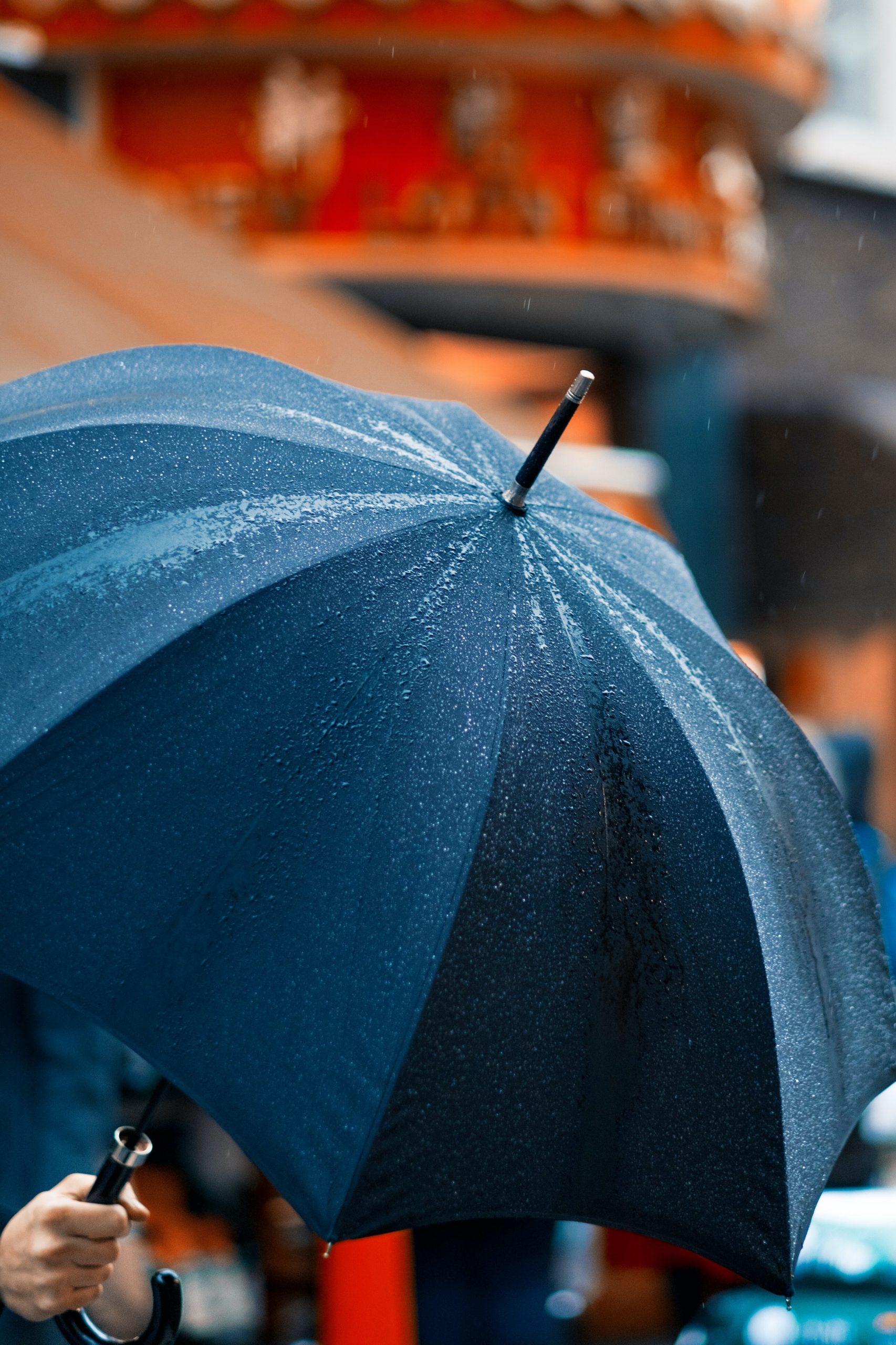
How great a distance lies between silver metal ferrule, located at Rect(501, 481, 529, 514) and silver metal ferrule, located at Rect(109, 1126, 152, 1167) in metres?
0.73

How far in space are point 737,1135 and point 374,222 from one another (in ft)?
23.3

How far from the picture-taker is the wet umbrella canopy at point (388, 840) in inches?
55.7

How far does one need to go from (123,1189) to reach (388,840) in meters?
0.49

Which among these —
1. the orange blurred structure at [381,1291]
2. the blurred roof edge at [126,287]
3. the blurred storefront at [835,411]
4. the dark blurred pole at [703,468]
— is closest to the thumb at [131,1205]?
the orange blurred structure at [381,1291]

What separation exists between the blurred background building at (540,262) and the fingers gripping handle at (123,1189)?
67.1 inches

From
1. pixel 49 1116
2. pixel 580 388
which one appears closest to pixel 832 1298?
pixel 49 1116

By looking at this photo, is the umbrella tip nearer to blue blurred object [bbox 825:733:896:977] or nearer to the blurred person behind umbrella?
the blurred person behind umbrella

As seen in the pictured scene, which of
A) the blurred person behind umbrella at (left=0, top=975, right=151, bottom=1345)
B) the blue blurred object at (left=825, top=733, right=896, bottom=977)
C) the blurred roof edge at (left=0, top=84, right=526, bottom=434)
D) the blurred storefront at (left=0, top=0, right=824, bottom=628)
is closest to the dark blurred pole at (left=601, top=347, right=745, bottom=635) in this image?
the blurred storefront at (left=0, top=0, right=824, bottom=628)

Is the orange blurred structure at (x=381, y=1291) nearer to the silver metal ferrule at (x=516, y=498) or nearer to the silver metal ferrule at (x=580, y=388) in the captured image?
the silver metal ferrule at (x=516, y=498)

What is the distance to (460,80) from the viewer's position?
8094 millimetres

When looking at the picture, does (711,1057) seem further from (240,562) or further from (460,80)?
(460,80)

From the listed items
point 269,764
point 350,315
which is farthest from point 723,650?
point 350,315

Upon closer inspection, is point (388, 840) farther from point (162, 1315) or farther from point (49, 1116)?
point (49, 1116)

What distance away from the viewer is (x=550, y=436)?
62.1 inches
